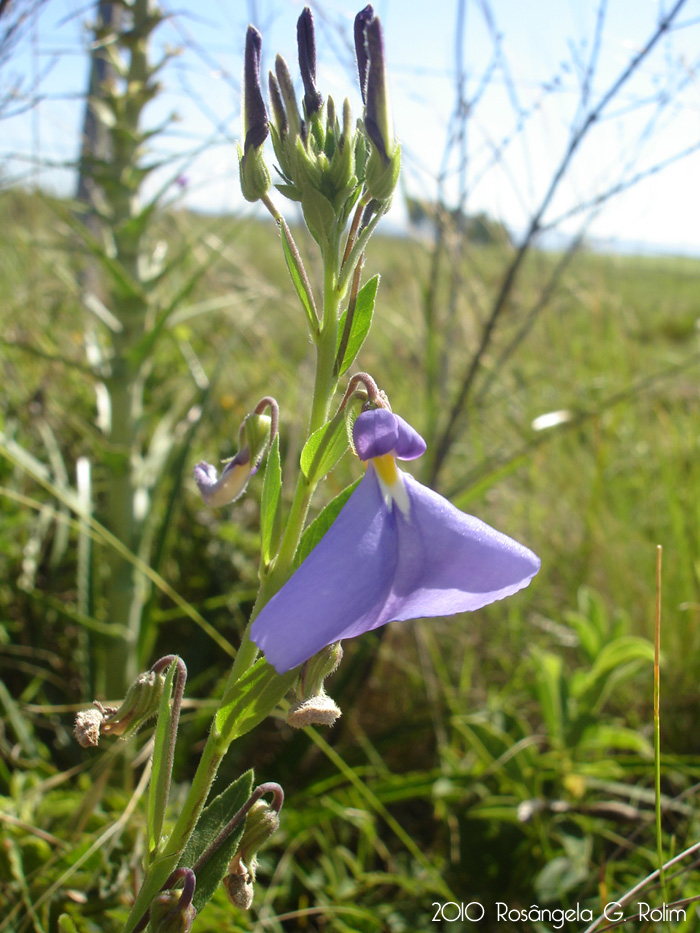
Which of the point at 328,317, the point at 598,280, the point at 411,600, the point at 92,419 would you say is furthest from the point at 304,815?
the point at 598,280

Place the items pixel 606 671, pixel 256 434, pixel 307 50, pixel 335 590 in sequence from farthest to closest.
→ pixel 606 671 → pixel 256 434 → pixel 307 50 → pixel 335 590

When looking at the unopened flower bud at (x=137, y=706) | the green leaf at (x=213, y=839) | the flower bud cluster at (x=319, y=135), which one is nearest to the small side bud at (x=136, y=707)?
the unopened flower bud at (x=137, y=706)

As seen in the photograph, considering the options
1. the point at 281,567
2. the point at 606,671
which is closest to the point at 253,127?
the point at 281,567

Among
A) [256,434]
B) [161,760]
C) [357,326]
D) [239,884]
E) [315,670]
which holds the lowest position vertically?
[239,884]

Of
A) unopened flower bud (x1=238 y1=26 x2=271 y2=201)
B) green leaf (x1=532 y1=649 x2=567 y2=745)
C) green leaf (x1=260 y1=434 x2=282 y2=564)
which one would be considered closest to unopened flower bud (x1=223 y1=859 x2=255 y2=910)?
green leaf (x1=260 y1=434 x2=282 y2=564)

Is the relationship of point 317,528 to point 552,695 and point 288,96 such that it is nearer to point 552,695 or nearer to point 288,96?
point 288,96

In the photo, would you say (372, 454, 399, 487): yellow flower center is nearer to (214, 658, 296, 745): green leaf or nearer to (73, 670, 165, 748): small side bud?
(214, 658, 296, 745): green leaf

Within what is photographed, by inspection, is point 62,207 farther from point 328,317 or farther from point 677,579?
point 677,579
